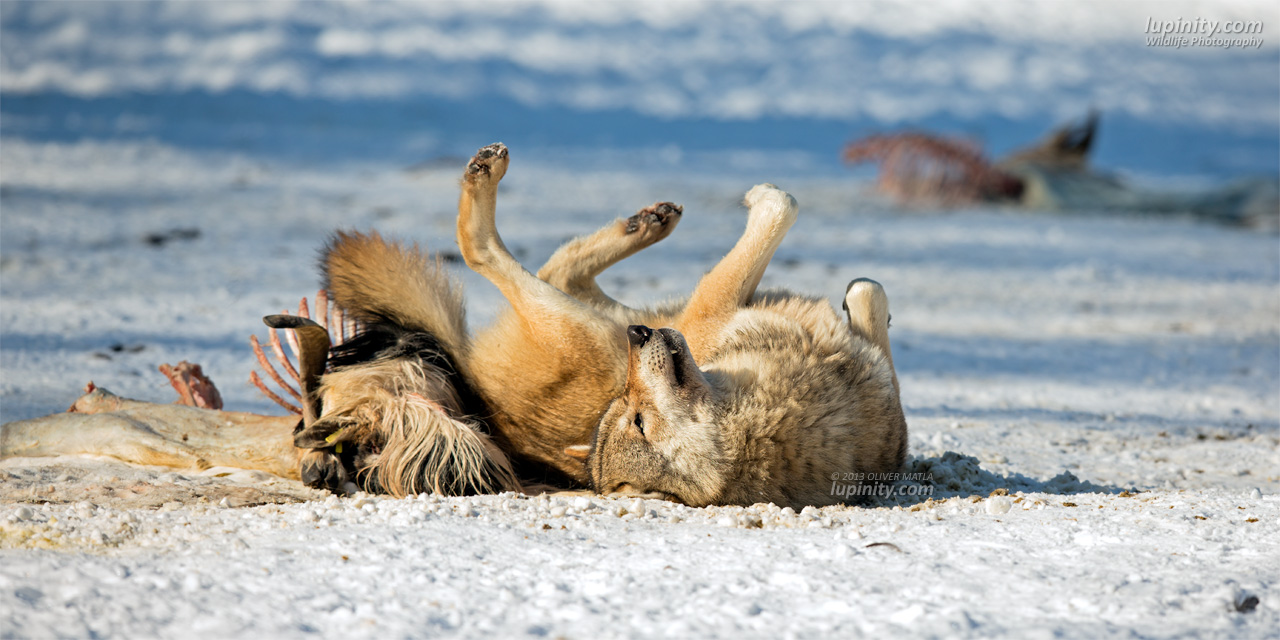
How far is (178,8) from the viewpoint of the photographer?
601 inches

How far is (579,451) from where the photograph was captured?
3512mm

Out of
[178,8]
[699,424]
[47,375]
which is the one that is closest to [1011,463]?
[699,424]

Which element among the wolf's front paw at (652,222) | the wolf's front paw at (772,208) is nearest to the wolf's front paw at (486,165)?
the wolf's front paw at (652,222)

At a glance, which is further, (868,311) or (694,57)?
(694,57)

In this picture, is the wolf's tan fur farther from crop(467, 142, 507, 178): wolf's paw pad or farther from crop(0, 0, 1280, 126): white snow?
crop(0, 0, 1280, 126): white snow

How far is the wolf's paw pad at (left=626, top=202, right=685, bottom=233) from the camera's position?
432cm

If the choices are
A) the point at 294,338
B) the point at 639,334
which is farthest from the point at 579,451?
the point at 294,338

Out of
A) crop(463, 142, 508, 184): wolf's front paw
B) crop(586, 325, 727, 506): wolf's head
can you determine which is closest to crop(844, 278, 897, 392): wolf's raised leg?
crop(586, 325, 727, 506): wolf's head

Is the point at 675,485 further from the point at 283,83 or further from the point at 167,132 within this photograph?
the point at 283,83

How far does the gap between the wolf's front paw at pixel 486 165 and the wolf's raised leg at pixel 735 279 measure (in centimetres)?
91

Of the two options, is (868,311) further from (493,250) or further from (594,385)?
(493,250)

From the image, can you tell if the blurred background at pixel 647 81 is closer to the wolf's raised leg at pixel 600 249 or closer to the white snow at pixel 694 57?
the white snow at pixel 694 57

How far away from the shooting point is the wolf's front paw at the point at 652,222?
14.2 ft

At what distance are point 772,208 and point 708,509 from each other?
133cm
